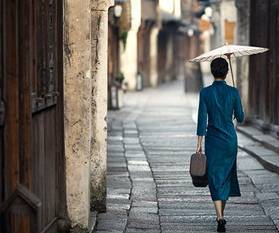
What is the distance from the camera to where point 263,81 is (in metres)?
16.2

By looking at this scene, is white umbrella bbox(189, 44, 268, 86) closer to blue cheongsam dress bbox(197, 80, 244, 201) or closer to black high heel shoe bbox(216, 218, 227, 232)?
blue cheongsam dress bbox(197, 80, 244, 201)

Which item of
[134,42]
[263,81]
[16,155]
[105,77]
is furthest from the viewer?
[134,42]

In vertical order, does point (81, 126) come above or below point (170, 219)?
above

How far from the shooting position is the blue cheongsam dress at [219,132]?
7895 mm

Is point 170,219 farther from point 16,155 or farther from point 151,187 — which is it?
point 16,155

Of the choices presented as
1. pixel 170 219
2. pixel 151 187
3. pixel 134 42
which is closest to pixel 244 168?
pixel 151 187

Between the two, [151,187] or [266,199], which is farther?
[151,187]

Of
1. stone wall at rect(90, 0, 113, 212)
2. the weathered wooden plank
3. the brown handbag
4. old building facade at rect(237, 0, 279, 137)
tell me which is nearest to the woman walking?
the brown handbag

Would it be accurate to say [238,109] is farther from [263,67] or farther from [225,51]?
[263,67]

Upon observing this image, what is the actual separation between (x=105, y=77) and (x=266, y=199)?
8.30 ft

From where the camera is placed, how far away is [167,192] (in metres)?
10.1

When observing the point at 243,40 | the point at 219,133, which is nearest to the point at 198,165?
the point at 219,133

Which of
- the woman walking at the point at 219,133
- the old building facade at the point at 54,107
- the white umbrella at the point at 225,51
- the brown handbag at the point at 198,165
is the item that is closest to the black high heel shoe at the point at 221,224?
the woman walking at the point at 219,133

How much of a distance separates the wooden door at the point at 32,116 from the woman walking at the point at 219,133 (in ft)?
4.93
